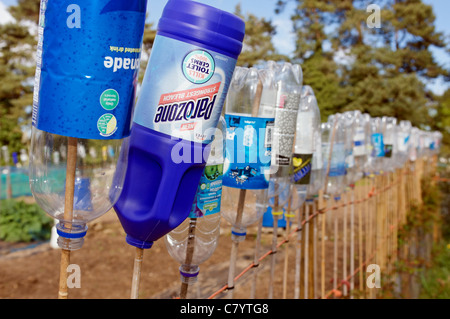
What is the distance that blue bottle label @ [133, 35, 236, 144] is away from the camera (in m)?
1.00

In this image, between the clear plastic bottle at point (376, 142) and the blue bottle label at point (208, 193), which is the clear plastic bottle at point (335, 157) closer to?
the clear plastic bottle at point (376, 142)

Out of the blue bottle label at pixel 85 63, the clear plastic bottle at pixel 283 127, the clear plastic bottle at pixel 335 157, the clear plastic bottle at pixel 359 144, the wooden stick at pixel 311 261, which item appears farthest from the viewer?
the clear plastic bottle at pixel 359 144

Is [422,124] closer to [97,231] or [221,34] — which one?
[97,231]

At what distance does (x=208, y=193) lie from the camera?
4.05ft

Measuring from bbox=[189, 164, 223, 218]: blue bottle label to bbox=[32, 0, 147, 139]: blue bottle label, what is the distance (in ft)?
1.14

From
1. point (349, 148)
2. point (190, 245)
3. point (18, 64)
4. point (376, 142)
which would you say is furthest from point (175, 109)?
point (18, 64)

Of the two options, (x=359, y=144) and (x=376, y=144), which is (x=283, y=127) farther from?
(x=376, y=144)

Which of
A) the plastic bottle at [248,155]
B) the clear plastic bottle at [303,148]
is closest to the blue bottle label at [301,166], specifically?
the clear plastic bottle at [303,148]

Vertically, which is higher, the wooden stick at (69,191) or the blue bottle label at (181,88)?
the blue bottle label at (181,88)

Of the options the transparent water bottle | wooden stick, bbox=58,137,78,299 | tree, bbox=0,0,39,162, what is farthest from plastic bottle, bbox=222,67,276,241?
tree, bbox=0,0,39,162

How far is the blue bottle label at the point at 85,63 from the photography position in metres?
0.89

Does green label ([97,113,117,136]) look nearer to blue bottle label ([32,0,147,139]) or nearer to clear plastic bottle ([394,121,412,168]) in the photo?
blue bottle label ([32,0,147,139])

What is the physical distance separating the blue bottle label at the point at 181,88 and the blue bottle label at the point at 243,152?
1.35 feet

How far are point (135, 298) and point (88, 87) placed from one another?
1.82ft
